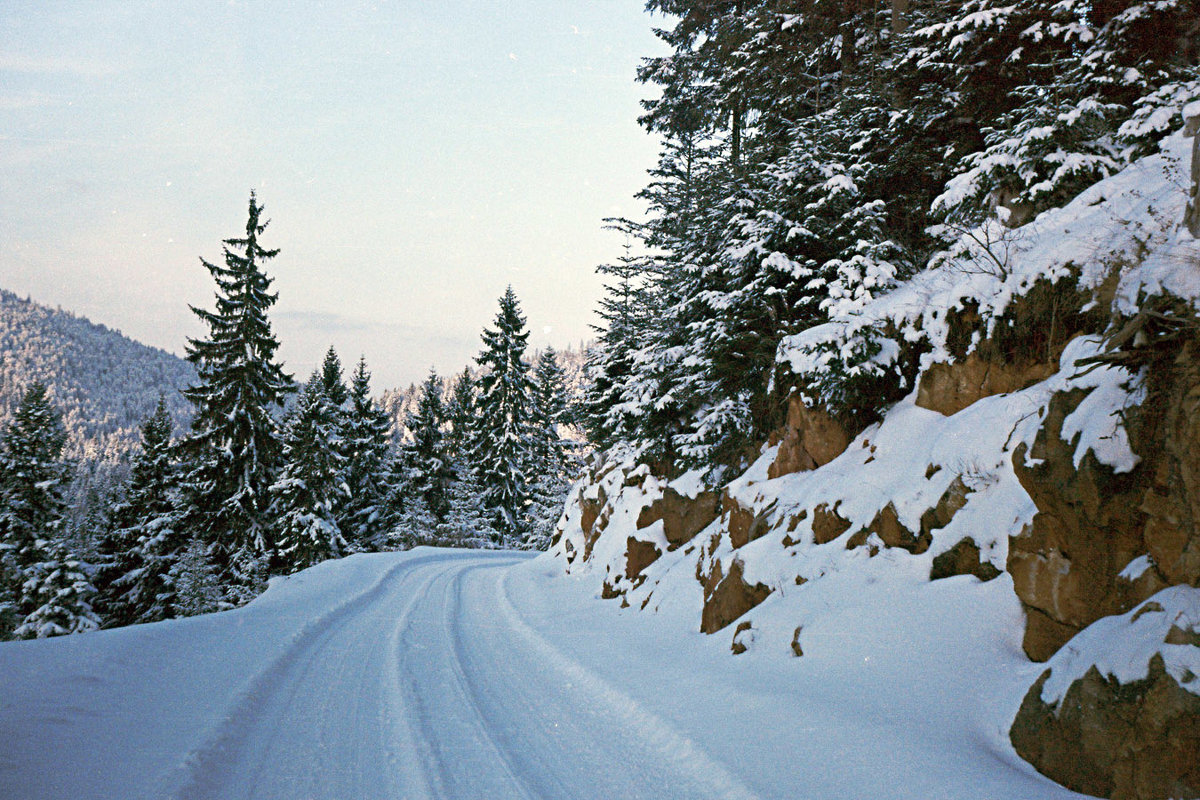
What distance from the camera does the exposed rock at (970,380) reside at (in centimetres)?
585

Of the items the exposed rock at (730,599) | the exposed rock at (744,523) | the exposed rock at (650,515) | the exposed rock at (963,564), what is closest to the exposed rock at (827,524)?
the exposed rock at (730,599)

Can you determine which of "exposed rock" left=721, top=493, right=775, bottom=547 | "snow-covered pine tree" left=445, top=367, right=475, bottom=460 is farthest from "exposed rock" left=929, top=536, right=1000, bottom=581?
"snow-covered pine tree" left=445, top=367, right=475, bottom=460

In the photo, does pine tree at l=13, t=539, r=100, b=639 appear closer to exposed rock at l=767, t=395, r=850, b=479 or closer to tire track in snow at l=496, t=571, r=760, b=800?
tire track in snow at l=496, t=571, r=760, b=800

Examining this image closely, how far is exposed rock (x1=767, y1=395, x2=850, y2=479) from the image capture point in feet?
28.4

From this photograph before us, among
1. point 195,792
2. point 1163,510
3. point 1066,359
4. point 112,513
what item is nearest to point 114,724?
point 195,792

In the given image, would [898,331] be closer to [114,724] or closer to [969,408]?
[969,408]

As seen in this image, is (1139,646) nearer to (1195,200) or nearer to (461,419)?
(1195,200)

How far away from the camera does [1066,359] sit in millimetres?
4555

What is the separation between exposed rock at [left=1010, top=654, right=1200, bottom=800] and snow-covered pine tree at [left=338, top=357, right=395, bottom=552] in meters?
38.1

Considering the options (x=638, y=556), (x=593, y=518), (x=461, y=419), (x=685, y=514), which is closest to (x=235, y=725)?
(x=638, y=556)

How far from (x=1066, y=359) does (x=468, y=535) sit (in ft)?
121

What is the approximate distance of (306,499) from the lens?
1179 inches

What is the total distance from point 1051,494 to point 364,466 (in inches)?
1572

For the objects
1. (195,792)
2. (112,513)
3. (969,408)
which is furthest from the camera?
(112,513)
